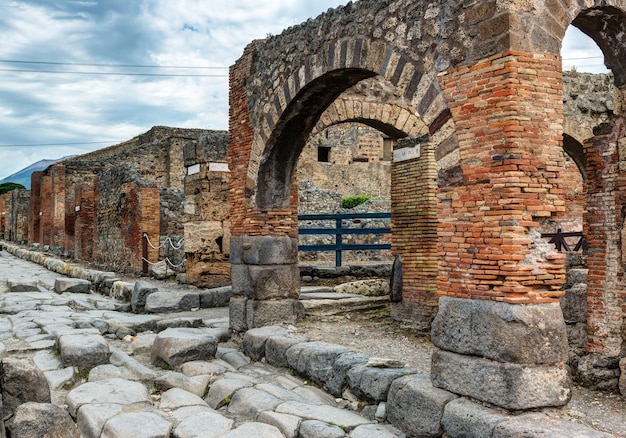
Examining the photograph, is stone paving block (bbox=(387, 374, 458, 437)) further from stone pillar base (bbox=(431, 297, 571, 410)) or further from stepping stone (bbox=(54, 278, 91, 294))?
stepping stone (bbox=(54, 278, 91, 294))

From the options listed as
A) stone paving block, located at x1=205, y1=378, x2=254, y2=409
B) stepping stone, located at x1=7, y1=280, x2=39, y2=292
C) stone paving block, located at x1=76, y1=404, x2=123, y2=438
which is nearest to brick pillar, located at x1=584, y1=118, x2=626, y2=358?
stone paving block, located at x1=205, y1=378, x2=254, y2=409

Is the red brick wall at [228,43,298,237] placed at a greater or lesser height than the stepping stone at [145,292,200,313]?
greater

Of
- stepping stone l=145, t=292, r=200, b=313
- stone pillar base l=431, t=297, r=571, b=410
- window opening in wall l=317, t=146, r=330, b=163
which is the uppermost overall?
window opening in wall l=317, t=146, r=330, b=163

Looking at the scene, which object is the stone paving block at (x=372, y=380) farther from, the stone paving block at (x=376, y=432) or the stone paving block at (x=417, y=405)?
the stone paving block at (x=376, y=432)

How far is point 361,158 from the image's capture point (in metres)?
29.6

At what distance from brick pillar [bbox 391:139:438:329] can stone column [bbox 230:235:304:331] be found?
6.28 feet

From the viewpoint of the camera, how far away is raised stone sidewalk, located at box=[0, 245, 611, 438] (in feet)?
15.5

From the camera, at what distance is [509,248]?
184 inches

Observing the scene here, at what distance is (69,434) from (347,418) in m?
2.43

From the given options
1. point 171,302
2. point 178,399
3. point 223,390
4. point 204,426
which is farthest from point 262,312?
point 204,426

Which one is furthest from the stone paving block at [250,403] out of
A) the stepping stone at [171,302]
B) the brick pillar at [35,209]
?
the brick pillar at [35,209]

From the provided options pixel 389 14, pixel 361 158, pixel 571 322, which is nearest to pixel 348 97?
pixel 389 14

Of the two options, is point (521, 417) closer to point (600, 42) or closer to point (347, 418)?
point (347, 418)

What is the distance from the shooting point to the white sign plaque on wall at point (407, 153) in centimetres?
970
